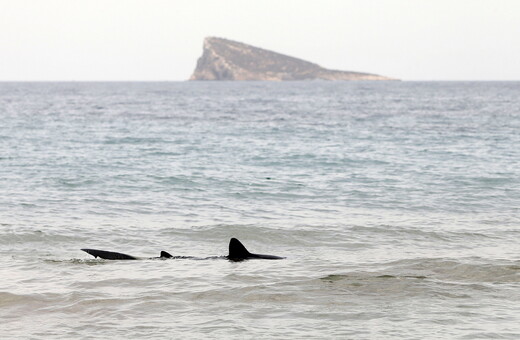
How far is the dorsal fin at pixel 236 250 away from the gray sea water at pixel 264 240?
0.23 meters

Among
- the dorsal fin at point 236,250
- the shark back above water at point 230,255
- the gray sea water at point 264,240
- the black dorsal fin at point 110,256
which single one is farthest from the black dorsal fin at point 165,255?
the dorsal fin at point 236,250

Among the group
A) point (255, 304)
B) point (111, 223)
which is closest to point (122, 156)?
point (111, 223)

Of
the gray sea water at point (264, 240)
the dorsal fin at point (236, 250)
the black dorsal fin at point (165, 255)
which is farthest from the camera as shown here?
the black dorsal fin at point (165, 255)

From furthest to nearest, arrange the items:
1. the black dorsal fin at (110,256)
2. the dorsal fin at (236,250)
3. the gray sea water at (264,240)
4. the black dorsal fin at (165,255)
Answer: the black dorsal fin at (110,256)
the black dorsal fin at (165,255)
the dorsal fin at (236,250)
the gray sea water at (264,240)

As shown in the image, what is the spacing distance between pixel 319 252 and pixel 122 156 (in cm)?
1927

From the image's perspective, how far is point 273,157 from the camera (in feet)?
106

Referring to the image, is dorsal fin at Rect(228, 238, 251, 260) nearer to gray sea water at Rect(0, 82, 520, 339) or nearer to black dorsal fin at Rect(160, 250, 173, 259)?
gray sea water at Rect(0, 82, 520, 339)

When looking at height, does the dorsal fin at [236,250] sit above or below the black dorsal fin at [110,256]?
above

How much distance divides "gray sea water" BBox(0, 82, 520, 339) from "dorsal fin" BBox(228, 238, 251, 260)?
0.23 meters

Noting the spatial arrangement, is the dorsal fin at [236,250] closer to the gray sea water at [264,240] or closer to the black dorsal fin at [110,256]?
the gray sea water at [264,240]

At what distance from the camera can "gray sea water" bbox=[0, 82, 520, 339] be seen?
32.5ft

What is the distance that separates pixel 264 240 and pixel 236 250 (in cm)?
325

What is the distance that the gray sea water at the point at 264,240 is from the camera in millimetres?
9914

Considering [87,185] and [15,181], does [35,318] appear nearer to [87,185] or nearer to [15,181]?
[87,185]
